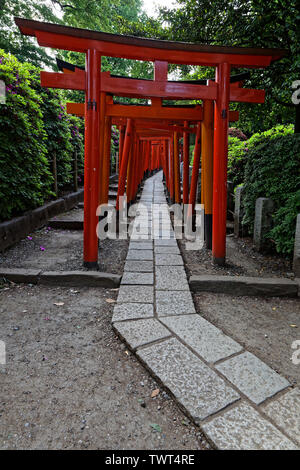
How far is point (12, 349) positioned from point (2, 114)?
367cm

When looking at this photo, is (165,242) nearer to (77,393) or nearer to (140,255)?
(140,255)

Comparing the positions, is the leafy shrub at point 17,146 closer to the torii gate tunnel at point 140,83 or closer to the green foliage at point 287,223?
the torii gate tunnel at point 140,83

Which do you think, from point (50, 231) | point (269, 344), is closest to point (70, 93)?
point (50, 231)

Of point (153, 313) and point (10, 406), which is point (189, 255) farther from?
point (10, 406)

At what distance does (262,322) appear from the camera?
2584 mm

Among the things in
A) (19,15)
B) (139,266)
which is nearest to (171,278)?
(139,266)

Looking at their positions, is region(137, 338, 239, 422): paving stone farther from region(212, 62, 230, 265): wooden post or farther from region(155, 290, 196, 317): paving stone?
region(212, 62, 230, 265): wooden post

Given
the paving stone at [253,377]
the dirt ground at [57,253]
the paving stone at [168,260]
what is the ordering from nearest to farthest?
1. the paving stone at [253,377]
2. the dirt ground at [57,253]
3. the paving stone at [168,260]

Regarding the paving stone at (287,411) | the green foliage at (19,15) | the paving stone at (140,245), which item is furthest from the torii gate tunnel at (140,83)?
the green foliage at (19,15)

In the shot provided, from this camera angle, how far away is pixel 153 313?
2.61 meters

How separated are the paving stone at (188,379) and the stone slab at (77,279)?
4.39ft

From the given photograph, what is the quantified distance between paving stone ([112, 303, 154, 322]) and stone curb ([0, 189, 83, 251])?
2410mm

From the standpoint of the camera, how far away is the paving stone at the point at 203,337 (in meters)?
2.03

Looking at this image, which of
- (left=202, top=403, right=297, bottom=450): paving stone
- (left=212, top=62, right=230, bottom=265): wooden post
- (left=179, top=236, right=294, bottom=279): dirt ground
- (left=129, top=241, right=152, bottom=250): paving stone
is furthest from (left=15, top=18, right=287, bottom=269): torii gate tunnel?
(left=202, top=403, right=297, bottom=450): paving stone
